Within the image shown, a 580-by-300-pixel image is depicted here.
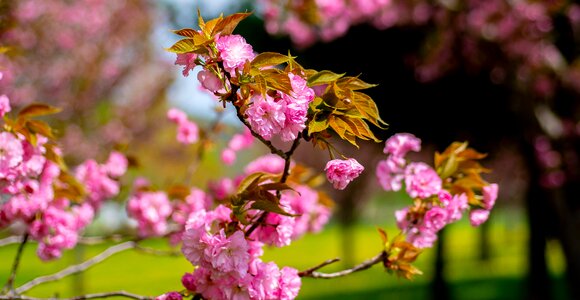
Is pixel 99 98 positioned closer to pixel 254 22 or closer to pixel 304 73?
pixel 254 22

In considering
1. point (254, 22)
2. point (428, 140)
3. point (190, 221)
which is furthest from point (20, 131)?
point (254, 22)

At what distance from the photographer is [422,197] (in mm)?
2148

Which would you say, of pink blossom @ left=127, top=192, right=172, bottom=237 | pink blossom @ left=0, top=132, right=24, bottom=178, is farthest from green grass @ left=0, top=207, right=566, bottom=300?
pink blossom @ left=0, top=132, right=24, bottom=178

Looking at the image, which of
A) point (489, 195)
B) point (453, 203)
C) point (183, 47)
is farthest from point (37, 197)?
point (489, 195)

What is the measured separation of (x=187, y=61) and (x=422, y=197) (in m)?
0.90

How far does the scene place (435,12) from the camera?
8.60 meters

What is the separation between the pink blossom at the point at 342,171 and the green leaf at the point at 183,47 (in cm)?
40

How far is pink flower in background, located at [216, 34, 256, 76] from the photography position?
1.57 m

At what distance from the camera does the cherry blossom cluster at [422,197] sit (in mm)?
2121

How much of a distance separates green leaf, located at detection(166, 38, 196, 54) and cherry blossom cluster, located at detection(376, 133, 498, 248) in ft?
Answer: 2.74

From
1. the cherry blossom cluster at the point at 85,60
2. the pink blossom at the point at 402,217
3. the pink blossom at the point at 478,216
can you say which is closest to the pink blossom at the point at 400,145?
the pink blossom at the point at 402,217

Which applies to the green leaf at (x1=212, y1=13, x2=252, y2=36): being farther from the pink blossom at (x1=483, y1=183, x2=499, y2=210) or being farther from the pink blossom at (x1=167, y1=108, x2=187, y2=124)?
the pink blossom at (x1=167, y1=108, x2=187, y2=124)

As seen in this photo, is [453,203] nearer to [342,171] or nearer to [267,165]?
[342,171]

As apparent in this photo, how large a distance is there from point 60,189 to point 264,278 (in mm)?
1199
